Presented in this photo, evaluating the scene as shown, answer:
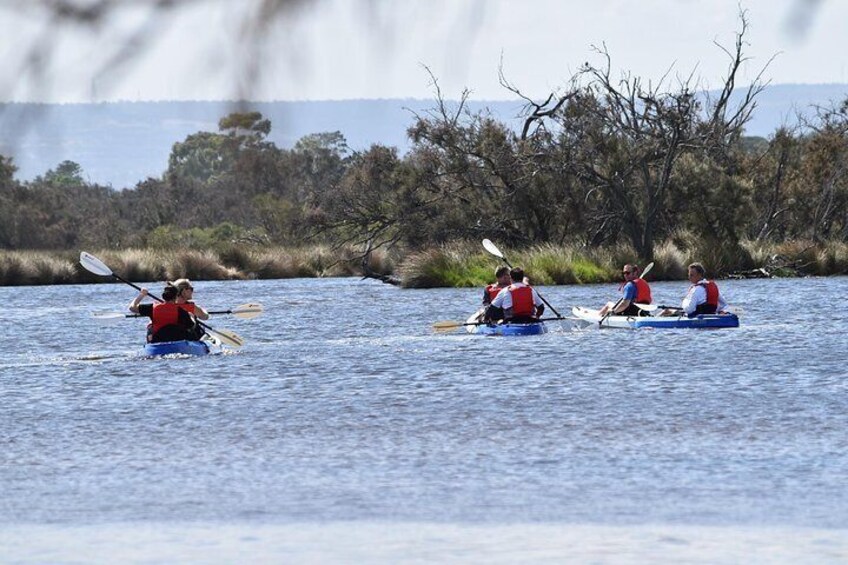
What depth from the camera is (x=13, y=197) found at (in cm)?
373

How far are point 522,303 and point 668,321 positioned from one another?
3.24m

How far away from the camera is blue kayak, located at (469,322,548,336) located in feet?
99.2

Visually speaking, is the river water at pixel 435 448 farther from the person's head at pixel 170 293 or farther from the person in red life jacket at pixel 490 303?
the person's head at pixel 170 293

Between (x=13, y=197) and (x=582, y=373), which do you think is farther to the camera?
(x=582, y=373)

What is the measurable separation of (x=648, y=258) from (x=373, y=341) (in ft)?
74.5

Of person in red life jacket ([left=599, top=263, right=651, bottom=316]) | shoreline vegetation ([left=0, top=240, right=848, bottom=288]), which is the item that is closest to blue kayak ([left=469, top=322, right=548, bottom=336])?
person in red life jacket ([left=599, top=263, right=651, bottom=316])

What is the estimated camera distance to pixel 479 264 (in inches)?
2064

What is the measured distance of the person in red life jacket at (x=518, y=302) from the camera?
30.2 meters

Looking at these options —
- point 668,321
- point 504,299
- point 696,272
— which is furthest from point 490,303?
point 696,272

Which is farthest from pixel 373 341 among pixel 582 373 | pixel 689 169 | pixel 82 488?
pixel 689 169

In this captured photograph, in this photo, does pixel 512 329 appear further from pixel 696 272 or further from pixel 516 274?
pixel 696 272

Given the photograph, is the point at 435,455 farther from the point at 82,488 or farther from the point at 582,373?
the point at 582,373

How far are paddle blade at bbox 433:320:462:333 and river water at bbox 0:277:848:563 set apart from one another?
0.25 meters

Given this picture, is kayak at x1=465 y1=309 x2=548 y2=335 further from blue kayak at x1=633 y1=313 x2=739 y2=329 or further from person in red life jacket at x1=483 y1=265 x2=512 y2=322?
blue kayak at x1=633 y1=313 x2=739 y2=329
